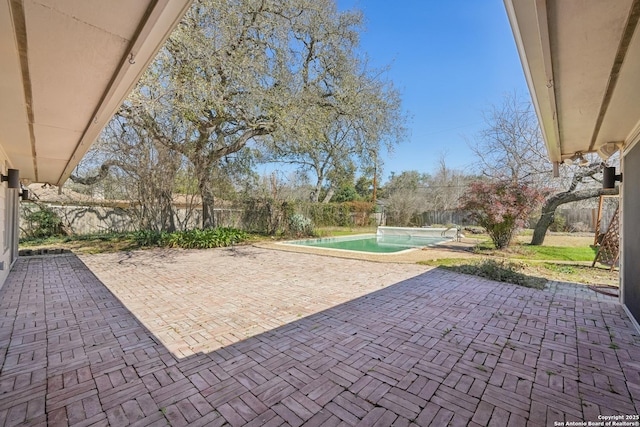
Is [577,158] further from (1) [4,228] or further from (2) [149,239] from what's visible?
(2) [149,239]

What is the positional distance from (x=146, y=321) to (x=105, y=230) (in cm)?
1180

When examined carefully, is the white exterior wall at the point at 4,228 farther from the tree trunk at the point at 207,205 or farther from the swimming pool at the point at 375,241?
the swimming pool at the point at 375,241

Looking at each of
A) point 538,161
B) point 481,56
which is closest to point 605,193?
point 538,161

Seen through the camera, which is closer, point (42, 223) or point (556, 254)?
point (556, 254)

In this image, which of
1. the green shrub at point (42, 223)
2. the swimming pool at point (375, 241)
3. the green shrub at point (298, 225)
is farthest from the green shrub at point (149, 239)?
the green shrub at point (298, 225)

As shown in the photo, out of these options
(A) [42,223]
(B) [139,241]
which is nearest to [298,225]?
(B) [139,241]

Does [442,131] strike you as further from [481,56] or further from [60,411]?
[60,411]

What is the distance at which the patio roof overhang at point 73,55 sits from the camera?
5.49 feet

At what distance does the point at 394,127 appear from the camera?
15.0 metres

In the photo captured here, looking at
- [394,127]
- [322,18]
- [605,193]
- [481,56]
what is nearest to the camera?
[605,193]

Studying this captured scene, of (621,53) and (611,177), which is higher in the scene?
(621,53)

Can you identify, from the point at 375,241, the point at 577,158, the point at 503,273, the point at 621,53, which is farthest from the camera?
the point at 375,241

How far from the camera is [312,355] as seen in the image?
2789 mm

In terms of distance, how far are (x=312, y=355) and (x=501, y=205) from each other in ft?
28.6
